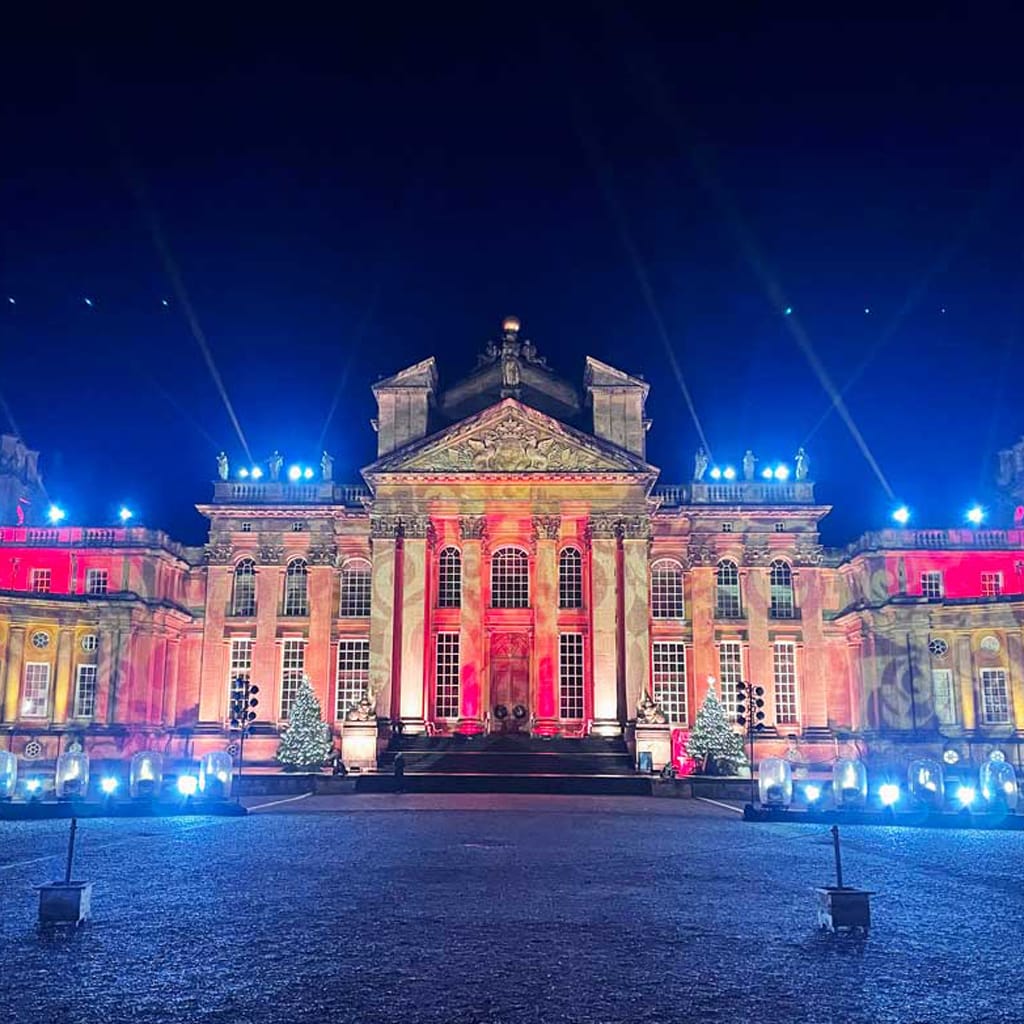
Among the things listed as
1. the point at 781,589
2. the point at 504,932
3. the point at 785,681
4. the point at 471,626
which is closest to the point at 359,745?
the point at 471,626

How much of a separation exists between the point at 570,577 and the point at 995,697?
19746 mm

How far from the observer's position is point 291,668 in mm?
47781

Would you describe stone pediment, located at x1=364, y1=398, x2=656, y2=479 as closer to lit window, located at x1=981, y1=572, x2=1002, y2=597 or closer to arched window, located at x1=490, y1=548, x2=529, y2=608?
arched window, located at x1=490, y1=548, x2=529, y2=608

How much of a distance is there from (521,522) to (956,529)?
2083 centimetres

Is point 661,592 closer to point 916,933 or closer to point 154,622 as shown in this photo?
point 154,622

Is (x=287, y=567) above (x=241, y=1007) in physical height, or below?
above

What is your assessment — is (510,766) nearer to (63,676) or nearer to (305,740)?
(305,740)

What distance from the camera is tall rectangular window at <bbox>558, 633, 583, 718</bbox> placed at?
44219 mm

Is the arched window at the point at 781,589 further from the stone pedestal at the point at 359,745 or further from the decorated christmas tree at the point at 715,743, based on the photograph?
the stone pedestal at the point at 359,745

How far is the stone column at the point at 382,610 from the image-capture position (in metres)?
42.6

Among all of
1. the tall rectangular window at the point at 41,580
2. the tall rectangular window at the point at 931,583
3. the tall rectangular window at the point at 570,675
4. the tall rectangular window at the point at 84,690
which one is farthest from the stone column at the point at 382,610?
the tall rectangular window at the point at 931,583

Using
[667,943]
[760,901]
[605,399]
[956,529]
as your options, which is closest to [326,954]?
[667,943]

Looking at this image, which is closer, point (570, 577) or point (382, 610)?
point (382, 610)

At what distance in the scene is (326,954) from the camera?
947 cm
